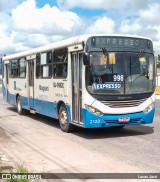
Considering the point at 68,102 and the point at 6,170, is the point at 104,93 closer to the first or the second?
the point at 68,102

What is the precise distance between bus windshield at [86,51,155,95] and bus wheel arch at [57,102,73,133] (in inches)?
66.8

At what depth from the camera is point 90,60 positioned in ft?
33.2

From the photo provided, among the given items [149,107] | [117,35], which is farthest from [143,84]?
[117,35]

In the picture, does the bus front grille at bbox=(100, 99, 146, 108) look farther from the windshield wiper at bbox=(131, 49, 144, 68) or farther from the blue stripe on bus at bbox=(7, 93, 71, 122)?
the blue stripe on bus at bbox=(7, 93, 71, 122)

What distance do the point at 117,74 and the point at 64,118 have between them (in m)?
2.36

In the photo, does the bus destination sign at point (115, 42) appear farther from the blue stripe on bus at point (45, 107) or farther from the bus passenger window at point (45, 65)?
the bus passenger window at point (45, 65)

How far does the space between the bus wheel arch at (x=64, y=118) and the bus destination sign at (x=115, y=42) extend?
93.9 inches

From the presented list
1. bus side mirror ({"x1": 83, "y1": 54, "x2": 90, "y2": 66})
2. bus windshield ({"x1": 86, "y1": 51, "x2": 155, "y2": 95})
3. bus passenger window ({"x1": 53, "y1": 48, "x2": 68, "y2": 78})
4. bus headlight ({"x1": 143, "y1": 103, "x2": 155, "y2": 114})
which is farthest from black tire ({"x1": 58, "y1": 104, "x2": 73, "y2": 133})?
bus headlight ({"x1": 143, "y1": 103, "x2": 155, "y2": 114})

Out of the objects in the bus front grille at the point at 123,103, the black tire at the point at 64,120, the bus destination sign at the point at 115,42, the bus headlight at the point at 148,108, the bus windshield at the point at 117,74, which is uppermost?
the bus destination sign at the point at 115,42

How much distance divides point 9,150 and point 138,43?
4.69 metres

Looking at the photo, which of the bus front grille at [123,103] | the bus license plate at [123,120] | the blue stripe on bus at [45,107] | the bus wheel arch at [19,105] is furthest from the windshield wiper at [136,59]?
the bus wheel arch at [19,105]

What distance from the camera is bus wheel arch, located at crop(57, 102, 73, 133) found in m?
11.5

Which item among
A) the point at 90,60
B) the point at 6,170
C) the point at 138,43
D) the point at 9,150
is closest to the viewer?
the point at 6,170

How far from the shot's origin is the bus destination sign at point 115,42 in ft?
34.0
